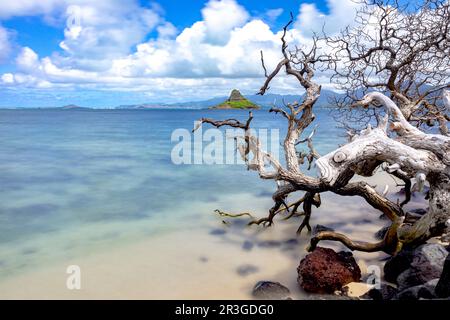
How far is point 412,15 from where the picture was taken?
7.84m

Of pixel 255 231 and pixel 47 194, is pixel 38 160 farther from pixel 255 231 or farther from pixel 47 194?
pixel 255 231

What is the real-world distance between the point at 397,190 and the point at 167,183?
8616 millimetres

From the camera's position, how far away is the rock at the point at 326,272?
538 centimetres

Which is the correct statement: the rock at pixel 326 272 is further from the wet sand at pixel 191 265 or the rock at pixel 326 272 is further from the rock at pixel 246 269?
the rock at pixel 246 269

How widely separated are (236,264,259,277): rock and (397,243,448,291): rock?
94.4 inches

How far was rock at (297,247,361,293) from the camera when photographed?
538cm

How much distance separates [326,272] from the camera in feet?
17.8

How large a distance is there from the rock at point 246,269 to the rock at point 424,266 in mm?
2399

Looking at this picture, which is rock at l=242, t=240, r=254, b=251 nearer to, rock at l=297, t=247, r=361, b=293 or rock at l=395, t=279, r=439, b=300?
rock at l=297, t=247, r=361, b=293

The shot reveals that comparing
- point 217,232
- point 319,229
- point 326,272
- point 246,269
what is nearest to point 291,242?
point 319,229

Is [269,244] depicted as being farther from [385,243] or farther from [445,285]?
[445,285]

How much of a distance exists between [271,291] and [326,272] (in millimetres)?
899

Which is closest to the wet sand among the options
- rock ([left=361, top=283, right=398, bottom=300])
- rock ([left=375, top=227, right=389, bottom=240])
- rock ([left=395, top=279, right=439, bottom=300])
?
rock ([left=375, top=227, right=389, bottom=240])

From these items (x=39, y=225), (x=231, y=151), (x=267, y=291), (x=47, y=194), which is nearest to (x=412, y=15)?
(x=267, y=291)
